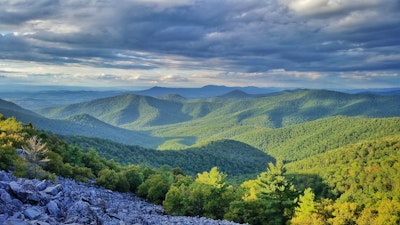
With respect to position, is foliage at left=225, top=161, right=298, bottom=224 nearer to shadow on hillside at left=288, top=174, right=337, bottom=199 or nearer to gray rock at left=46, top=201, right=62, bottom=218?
gray rock at left=46, top=201, right=62, bottom=218

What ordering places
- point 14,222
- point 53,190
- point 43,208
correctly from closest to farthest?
point 14,222 < point 43,208 < point 53,190

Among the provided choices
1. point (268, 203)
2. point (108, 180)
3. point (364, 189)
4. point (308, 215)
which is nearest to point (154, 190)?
point (108, 180)

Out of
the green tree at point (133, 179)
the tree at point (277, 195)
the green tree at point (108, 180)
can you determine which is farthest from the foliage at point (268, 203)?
the green tree at point (108, 180)

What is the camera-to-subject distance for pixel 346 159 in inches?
7800

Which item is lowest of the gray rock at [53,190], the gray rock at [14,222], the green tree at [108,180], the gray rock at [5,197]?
the green tree at [108,180]

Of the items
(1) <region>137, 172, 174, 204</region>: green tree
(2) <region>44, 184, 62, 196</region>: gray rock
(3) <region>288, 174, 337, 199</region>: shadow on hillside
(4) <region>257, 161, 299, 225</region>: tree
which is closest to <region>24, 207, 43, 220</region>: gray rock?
(2) <region>44, 184, 62, 196</region>: gray rock

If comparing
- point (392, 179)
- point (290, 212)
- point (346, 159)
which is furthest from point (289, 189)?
point (346, 159)

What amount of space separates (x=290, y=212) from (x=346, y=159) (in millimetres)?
152826

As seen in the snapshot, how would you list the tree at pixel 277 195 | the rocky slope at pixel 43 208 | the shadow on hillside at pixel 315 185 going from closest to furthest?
the rocky slope at pixel 43 208 → the tree at pixel 277 195 → the shadow on hillside at pixel 315 185

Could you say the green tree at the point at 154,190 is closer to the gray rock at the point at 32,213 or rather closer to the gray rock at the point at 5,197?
the gray rock at the point at 5,197

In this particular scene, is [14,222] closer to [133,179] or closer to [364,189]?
[133,179]

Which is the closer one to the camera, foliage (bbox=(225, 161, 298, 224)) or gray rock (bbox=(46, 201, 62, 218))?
gray rock (bbox=(46, 201, 62, 218))

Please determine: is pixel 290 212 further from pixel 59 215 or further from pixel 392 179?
pixel 392 179

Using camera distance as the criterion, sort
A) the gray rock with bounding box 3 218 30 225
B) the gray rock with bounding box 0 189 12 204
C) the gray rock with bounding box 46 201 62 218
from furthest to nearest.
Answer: the gray rock with bounding box 46 201 62 218, the gray rock with bounding box 0 189 12 204, the gray rock with bounding box 3 218 30 225
